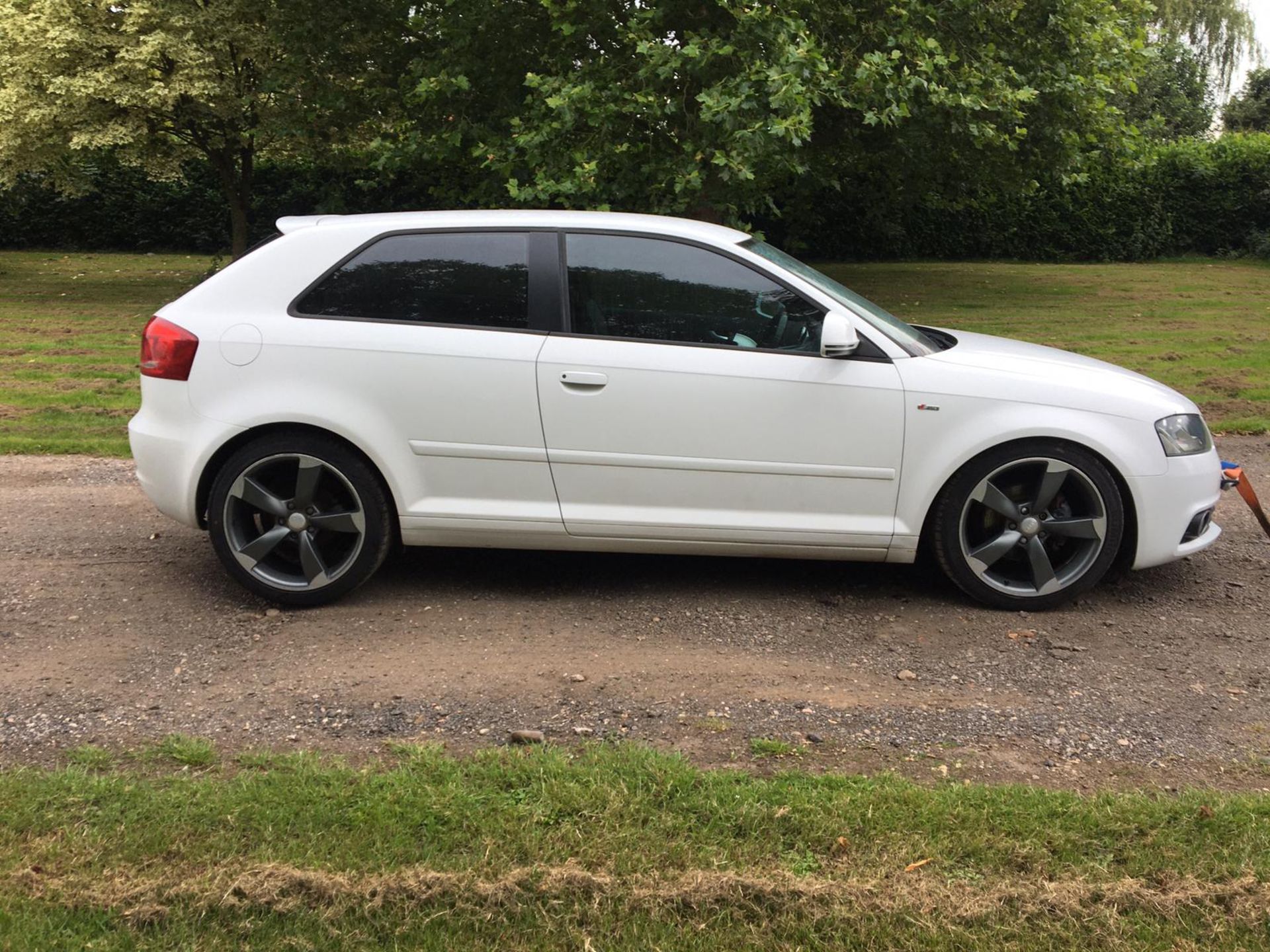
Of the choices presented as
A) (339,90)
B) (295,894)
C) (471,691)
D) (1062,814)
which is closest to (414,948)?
(295,894)

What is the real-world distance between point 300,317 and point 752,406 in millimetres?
1955

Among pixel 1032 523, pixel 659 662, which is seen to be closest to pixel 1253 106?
pixel 1032 523

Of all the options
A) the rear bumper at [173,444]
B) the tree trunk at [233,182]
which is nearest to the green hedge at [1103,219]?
the tree trunk at [233,182]

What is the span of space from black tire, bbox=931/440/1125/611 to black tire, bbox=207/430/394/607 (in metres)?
2.44

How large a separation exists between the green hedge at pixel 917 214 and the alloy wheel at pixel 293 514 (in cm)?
2170

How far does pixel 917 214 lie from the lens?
92.9 ft

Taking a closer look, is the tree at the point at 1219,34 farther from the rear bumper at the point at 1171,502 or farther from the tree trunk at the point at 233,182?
the rear bumper at the point at 1171,502

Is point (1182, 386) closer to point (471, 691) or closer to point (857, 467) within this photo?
point (857, 467)

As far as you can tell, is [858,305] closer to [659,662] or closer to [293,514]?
[659,662]

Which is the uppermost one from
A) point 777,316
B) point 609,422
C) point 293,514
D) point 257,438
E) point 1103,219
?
point 1103,219

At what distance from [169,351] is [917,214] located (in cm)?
2578

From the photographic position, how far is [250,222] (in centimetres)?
2711

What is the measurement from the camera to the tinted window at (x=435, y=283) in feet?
16.2

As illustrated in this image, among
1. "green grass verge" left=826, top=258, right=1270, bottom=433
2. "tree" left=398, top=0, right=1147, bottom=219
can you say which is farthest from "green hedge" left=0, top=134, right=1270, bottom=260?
"tree" left=398, top=0, right=1147, bottom=219
